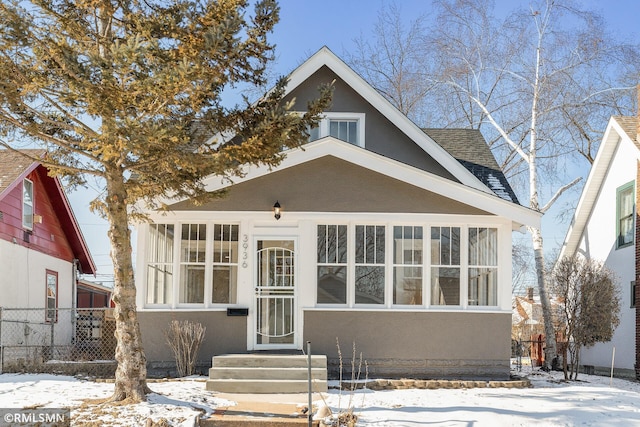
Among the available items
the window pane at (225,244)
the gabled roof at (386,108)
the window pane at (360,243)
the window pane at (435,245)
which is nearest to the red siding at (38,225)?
the window pane at (225,244)

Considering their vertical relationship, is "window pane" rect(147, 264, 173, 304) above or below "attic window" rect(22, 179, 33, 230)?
below

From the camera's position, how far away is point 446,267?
1151 centimetres

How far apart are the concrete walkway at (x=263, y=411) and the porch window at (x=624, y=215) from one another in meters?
9.15

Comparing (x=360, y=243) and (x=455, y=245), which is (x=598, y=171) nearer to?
(x=455, y=245)

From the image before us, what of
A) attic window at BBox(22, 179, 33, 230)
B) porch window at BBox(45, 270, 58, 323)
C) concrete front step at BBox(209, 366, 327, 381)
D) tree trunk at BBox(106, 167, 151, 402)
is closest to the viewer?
tree trunk at BBox(106, 167, 151, 402)

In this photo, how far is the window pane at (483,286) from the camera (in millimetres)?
11516

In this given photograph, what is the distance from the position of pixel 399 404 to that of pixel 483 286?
345cm

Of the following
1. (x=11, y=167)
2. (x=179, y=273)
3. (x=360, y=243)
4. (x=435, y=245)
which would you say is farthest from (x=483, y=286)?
(x=11, y=167)

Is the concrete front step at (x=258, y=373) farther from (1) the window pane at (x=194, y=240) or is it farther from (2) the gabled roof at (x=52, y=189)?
(2) the gabled roof at (x=52, y=189)

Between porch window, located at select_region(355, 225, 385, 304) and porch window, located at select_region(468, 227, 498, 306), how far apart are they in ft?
5.22

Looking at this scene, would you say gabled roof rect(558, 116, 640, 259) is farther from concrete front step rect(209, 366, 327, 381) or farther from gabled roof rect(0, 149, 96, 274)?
gabled roof rect(0, 149, 96, 274)

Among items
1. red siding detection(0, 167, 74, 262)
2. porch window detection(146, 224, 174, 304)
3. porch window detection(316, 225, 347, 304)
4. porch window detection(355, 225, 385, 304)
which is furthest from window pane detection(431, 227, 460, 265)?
red siding detection(0, 167, 74, 262)

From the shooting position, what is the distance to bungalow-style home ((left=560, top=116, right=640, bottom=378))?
563 inches

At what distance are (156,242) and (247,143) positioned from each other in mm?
4172
